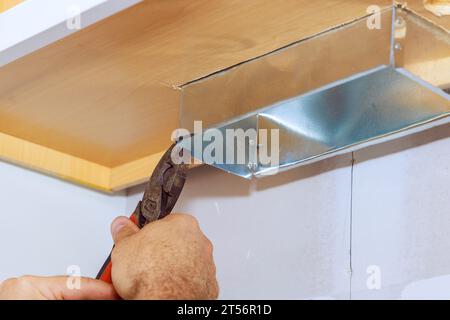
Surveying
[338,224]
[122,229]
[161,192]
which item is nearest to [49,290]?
A: [122,229]

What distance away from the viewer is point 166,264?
0.78 meters

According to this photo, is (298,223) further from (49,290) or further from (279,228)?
(49,290)

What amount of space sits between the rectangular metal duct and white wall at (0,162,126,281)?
1.18 feet

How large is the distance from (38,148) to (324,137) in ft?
1.60

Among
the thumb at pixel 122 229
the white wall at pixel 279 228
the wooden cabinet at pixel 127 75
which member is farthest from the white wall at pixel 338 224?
the thumb at pixel 122 229

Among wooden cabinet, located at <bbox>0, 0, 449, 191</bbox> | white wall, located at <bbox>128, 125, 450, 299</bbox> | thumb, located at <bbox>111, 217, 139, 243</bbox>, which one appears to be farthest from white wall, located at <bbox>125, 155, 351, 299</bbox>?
thumb, located at <bbox>111, 217, 139, 243</bbox>

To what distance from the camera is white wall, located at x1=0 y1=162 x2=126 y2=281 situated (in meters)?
1.30

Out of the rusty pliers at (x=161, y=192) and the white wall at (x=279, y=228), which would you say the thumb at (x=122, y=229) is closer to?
the rusty pliers at (x=161, y=192)

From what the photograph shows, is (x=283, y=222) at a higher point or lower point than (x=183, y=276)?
higher

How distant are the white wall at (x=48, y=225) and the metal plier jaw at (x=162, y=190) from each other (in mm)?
304

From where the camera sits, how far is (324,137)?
103 centimetres
